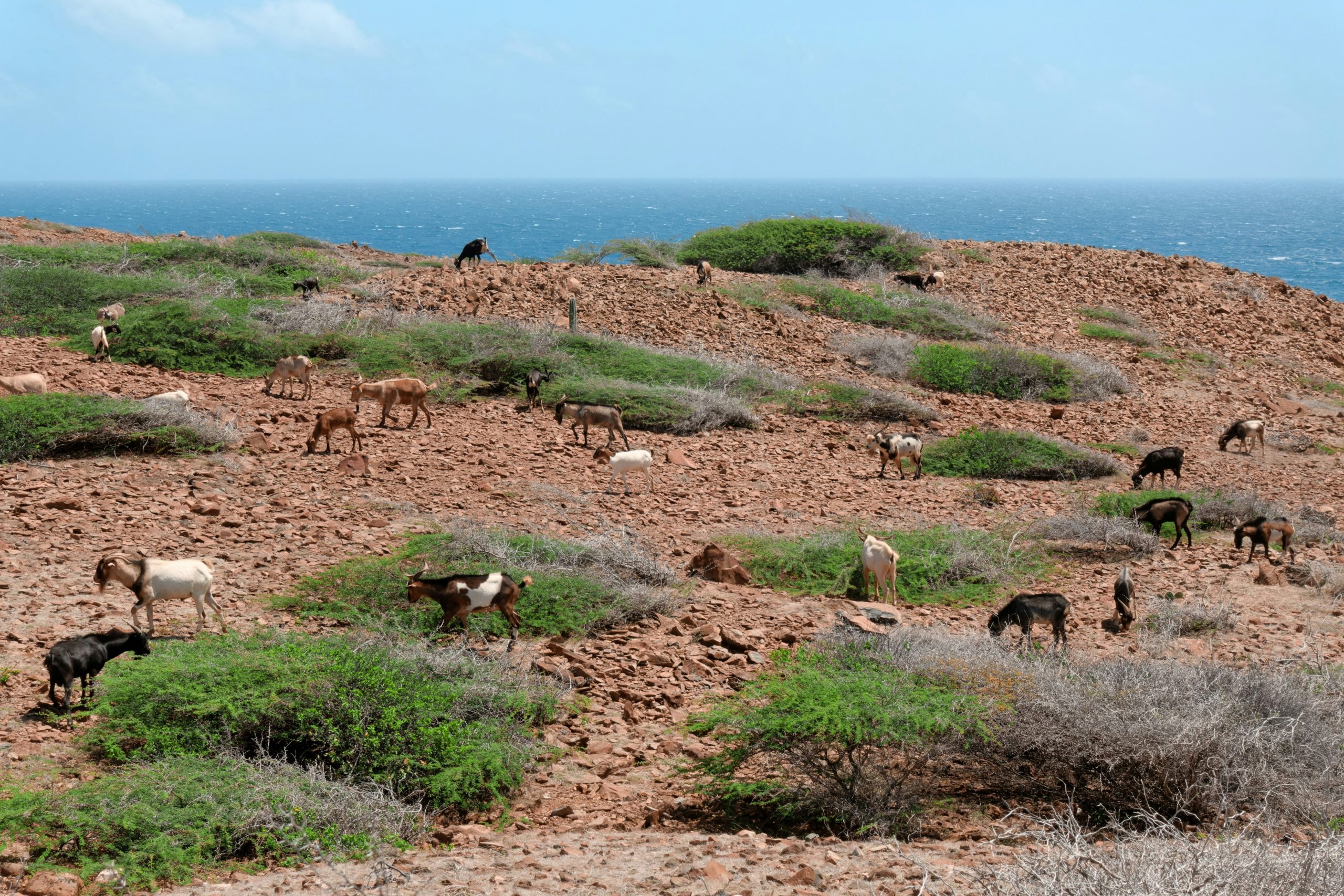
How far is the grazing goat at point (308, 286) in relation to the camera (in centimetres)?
1664

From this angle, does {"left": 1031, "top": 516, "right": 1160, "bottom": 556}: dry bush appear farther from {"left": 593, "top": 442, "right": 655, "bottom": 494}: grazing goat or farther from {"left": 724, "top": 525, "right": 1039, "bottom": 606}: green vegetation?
{"left": 593, "top": 442, "right": 655, "bottom": 494}: grazing goat

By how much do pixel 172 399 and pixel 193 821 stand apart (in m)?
7.11

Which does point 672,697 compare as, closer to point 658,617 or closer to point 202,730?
point 658,617

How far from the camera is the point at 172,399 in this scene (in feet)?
34.2

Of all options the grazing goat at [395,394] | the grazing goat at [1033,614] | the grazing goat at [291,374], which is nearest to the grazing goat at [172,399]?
the grazing goat at [291,374]

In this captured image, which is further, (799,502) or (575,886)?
(799,502)

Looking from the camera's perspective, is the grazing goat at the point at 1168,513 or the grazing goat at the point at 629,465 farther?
the grazing goat at the point at 629,465

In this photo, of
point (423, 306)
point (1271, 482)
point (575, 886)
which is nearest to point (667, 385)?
point (423, 306)

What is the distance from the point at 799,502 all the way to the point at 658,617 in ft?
11.0

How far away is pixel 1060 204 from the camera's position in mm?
174000

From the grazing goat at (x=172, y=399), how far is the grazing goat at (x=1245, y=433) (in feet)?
40.9

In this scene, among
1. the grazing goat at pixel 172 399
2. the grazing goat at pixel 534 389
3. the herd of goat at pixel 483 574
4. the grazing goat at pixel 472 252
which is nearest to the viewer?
the herd of goat at pixel 483 574

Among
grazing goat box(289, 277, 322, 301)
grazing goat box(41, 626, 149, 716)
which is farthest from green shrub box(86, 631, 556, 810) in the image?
grazing goat box(289, 277, 322, 301)

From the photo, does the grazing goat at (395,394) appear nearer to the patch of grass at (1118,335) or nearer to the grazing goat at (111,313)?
the grazing goat at (111,313)
